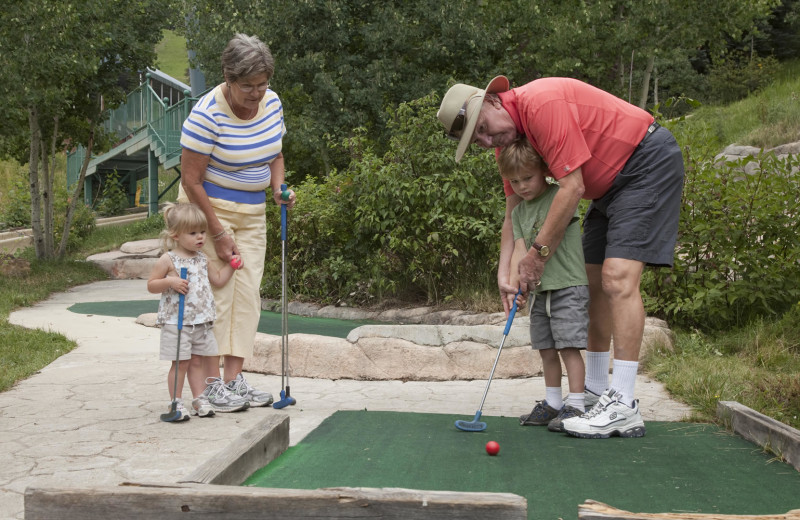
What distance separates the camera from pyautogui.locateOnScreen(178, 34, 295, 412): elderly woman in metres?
3.97

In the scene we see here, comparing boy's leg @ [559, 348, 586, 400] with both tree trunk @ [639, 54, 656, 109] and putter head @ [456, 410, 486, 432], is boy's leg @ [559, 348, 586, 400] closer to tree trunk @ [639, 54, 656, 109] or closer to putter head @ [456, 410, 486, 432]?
putter head @ [456, 410, 486, 432]

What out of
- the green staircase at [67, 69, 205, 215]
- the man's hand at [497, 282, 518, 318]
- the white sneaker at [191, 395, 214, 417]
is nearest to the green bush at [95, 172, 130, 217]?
the green staircase at [67, 69, 205, 215]

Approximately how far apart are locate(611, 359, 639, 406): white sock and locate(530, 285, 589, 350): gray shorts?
174mm

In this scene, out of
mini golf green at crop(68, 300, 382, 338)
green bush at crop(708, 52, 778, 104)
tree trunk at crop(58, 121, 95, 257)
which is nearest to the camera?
mini golf green at crop(68, 300, 382, 338)

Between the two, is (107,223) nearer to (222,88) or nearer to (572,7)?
(572,7)

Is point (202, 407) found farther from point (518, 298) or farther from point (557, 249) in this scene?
point (557, 249)

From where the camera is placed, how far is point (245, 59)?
3.86m

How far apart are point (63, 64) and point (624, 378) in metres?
9.54

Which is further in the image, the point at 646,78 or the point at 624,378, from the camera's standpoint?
the point at 646,78

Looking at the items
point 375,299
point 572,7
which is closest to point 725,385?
point 375,299

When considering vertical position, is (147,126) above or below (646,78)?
below

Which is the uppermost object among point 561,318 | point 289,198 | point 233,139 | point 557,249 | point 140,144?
point 140,144

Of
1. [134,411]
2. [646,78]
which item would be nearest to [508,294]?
[134,411]

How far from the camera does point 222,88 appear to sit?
416 cm
